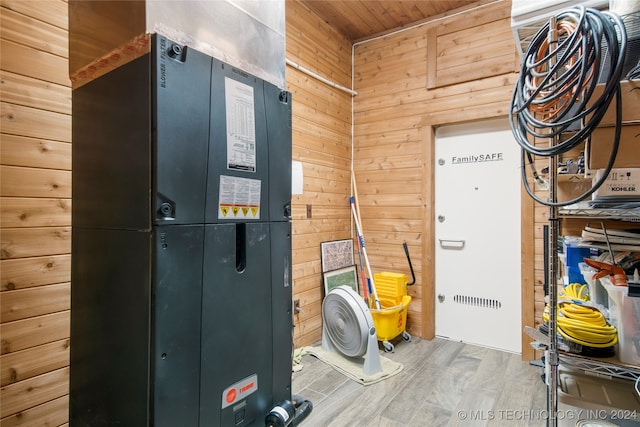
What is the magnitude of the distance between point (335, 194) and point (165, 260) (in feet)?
9.04

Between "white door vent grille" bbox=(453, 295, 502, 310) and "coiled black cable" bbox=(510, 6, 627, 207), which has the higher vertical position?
"coiled black cable" bbox=(510, 6, 627, 207)

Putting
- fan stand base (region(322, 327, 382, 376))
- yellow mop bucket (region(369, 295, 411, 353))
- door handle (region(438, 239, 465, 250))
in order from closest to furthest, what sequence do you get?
fan stand base (region(322, 327, 382, 376)), yellow mop bucket (region(369, 295, 411, 353)), door handle (region(438, 239, 465, 250))

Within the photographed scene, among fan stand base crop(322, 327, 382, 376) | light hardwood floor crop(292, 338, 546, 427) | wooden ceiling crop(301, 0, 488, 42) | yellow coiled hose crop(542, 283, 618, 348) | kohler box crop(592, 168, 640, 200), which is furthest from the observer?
wooden ceiling crop(301, 0, 488, 42)

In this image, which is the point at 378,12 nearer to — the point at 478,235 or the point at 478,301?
the point at 478,235

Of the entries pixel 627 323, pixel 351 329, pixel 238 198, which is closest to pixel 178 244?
pixel 238 198

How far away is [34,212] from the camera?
1.27m

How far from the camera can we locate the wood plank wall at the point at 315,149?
2.88 meters

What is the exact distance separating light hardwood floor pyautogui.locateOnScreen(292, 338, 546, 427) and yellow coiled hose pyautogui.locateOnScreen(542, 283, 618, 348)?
0.91 m

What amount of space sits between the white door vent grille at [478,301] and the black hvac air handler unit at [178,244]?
103 inches

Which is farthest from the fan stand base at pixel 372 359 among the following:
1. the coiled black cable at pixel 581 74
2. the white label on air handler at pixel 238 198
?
the white label on air handler at pixel 238 198

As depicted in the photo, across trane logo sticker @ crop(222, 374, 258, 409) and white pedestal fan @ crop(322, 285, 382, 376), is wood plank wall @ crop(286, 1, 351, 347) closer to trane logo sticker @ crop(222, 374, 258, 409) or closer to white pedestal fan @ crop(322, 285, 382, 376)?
white pedestal fan @ crop(322, 285, 382, 376)

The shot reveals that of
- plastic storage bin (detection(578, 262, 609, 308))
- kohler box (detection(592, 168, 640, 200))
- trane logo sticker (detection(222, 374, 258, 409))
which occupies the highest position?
kohler box (detection(592, 168, 640, 200))

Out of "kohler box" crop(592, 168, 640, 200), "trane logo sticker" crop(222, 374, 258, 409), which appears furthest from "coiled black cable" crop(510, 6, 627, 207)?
"trane logo sticker" crop(222, 374, 258, 409)

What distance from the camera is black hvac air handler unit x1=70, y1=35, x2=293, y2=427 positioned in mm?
739
